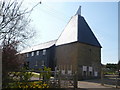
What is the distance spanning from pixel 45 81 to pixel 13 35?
4113mm

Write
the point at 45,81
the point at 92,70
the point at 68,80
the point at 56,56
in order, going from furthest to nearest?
the point at 56,56 < the point at 92,70 < the point at 68,80 < the point at 45,81

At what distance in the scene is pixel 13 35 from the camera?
9.34m

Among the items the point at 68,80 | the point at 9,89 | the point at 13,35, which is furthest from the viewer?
the point at 68,80

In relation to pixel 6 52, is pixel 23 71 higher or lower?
lower

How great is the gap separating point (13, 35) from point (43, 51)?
105ft

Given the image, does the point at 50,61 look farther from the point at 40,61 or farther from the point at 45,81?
the point at 45,81

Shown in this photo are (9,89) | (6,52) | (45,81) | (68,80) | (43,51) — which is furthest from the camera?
(43,51)

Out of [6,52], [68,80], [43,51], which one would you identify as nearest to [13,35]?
[6,52]

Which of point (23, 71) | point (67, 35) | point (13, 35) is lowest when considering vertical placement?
point (23, 71)

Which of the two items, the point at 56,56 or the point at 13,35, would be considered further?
the point at 56,56

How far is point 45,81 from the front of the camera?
11859 millimetres

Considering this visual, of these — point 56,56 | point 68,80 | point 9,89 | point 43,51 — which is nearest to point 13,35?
point 9,89

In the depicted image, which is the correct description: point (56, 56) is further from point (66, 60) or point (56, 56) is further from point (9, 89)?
point (9, 89)

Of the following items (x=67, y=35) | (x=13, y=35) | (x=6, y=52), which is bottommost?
(x=6, y=52)
